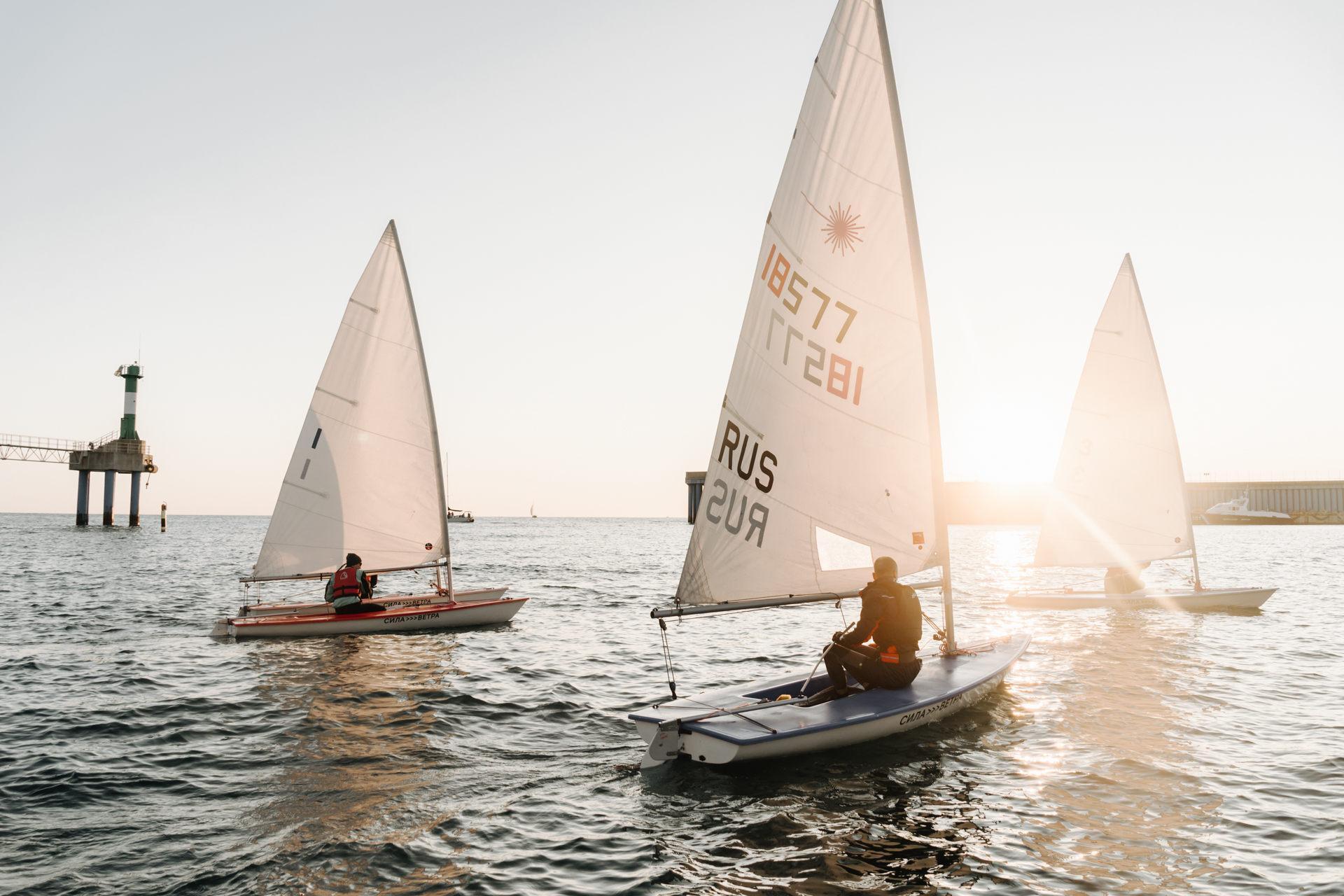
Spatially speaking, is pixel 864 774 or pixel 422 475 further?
pixel 422 475

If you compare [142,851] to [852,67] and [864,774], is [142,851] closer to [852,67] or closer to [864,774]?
[864,774]

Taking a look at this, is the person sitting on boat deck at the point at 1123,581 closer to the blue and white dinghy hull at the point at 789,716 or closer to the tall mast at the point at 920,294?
the blue and white dinghy hull at the point at 789,716

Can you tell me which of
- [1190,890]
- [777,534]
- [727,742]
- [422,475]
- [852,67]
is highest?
[852,67]

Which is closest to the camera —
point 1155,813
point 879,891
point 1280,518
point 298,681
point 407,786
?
point 879,891

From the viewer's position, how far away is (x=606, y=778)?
9.02 metres

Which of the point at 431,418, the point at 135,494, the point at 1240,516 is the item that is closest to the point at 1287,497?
the point at 1240,516

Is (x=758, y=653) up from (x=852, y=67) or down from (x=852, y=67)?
down

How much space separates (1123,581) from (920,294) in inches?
647

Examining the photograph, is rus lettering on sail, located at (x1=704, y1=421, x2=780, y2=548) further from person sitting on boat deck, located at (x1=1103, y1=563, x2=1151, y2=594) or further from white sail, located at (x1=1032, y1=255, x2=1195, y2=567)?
person sitting on boat deck, located at (x1=1103, y1=563, x2=1151, y2=594)

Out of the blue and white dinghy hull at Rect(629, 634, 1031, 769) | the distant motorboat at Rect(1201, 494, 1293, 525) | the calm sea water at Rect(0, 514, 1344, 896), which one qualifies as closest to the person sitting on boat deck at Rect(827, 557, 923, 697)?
the blue and white dinghy hull at Rect(629, 634, 1031, 769)

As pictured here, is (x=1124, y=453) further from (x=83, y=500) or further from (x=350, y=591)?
(x=83, y=500)

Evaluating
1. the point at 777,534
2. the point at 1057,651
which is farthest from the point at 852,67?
the point at 1057,651

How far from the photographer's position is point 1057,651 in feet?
55.2

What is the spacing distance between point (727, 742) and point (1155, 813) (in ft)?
14.1
